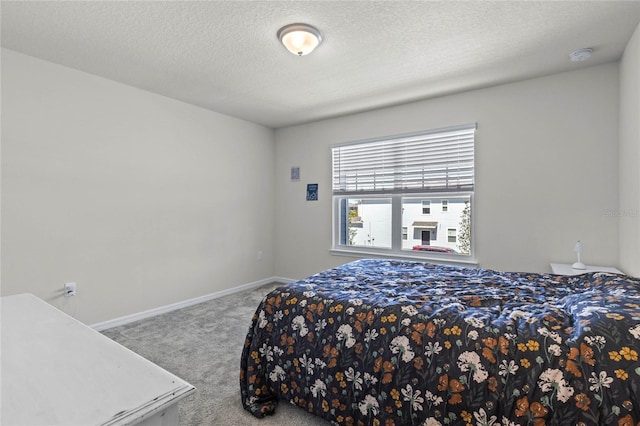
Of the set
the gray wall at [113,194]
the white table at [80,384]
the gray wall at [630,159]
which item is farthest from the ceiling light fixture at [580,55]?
the gray wall at [113,194]

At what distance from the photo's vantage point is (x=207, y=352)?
2.62 meters

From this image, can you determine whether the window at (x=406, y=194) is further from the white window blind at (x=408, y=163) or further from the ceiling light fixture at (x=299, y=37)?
the ceiling light fixture at (x=299, y=37)

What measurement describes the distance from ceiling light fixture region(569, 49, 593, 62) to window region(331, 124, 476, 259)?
38.0 inches

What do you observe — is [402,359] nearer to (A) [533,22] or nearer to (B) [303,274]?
(A) [533,22]

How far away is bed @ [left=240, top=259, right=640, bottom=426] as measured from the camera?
3.80 ft

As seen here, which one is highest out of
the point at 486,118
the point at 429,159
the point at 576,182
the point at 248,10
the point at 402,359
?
the point at 248,10

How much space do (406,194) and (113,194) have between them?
3.24 meters

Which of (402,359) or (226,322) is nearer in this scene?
(402,359)

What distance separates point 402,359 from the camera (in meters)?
1.45

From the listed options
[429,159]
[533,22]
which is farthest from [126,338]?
[533,22]

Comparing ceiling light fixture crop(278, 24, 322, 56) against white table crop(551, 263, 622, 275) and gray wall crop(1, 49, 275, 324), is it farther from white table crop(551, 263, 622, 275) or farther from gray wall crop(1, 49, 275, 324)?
white table crop(551, 263, 622, 275)

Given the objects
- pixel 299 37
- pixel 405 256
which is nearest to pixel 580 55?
pixel 299 37

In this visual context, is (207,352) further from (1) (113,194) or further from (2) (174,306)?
(1) (113,194)

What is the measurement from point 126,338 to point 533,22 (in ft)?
13.5
